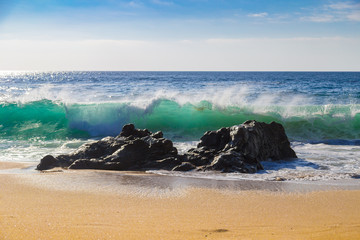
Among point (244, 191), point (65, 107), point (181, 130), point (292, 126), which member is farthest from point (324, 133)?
point (65, 107)

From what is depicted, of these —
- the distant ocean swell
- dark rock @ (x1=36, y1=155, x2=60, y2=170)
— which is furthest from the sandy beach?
the distant ocean swell

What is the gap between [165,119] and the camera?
15062 millimetres

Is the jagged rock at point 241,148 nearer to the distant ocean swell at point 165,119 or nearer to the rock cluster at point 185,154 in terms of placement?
the rock cluster at point 185,154

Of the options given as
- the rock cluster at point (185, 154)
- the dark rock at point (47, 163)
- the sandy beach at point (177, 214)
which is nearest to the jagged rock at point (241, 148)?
the rock cluster at point (185, 154)

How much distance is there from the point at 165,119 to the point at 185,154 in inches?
286

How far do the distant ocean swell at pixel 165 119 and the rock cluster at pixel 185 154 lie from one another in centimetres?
459

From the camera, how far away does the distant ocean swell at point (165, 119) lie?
44.3 feet

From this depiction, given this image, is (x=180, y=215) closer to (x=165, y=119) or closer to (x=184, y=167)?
(x=184, y=167)

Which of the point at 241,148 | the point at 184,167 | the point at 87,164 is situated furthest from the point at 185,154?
the point at 87,164

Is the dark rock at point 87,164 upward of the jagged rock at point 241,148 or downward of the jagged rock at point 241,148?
downward

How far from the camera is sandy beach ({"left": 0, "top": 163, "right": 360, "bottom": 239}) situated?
337cm

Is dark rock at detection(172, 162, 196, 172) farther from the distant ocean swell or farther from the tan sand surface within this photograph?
the distant ocean swell

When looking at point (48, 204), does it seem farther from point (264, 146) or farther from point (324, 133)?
point (324, 133)

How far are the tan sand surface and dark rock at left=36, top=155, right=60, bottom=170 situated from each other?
1743 millimetres
